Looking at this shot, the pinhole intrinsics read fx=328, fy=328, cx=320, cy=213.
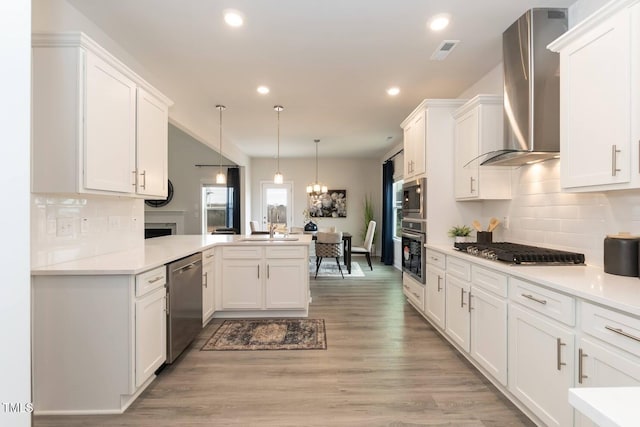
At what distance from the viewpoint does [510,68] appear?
8.59 feet

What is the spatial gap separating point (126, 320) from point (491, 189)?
10.3 ft

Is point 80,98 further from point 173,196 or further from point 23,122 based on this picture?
point 173,196

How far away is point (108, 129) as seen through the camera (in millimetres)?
2262

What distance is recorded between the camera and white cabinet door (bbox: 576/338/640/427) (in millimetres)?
1268

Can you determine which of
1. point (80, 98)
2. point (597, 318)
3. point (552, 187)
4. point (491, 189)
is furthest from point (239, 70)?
point (597, 318)

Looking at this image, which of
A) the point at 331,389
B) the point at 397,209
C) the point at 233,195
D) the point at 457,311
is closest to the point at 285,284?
the point at 331,389

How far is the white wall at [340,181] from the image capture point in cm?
888

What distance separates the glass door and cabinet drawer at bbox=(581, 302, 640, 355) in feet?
25.2

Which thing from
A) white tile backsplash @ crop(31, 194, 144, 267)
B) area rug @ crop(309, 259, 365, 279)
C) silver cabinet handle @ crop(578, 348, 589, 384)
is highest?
white tile backsplash @ crop(31, 194, 144, 267)

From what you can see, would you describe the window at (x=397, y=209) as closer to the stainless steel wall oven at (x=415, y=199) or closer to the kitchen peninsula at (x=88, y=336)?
the stainless steel wall oven at (x=415, y=199)

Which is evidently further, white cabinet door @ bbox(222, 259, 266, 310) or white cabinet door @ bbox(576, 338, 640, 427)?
white cabinet door @ bbox(222, 259, 266, 310)

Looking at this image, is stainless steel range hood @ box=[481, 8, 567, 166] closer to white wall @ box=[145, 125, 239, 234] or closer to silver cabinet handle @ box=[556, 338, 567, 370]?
silver cabinet handle @ box=[556, 338, 567, 370]

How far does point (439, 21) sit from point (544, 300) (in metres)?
2.10

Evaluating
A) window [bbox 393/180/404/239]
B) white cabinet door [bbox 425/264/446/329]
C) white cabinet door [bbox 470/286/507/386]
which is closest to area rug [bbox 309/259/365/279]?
window [bbox 393/180/404/239]
